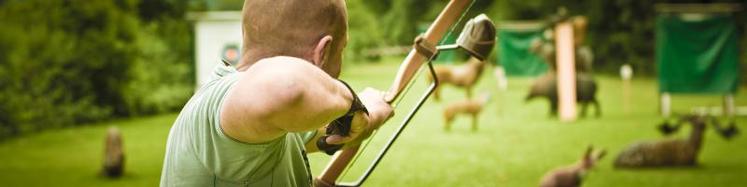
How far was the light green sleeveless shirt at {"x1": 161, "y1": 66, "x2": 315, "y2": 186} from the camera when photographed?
41 centimetres

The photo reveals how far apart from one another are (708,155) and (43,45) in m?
2.61

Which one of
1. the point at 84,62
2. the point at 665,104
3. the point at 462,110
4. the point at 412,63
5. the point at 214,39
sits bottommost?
the point at 665,104

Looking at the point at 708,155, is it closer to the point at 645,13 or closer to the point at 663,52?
the point at 663,52

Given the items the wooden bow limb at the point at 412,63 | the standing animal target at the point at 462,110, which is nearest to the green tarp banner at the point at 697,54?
the standing animal target at the point at 462,110

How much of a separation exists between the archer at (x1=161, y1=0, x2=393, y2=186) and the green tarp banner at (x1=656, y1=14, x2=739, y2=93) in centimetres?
350

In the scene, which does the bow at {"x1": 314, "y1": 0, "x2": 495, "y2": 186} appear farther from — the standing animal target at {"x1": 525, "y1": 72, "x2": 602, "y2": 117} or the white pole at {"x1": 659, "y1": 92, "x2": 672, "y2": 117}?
the white pole at {"x1": 659, "y1": 92, "x2": 672, "y2": 117}

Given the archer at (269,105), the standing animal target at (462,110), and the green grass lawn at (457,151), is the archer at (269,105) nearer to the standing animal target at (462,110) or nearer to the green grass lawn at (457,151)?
the green grass lawn at (457,151)

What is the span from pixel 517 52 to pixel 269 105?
15.7 feet

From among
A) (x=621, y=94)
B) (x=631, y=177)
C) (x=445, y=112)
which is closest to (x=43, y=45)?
(x=445, y=112)

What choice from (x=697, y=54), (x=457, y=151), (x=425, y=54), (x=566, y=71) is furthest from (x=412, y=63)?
(x=697, y=54)

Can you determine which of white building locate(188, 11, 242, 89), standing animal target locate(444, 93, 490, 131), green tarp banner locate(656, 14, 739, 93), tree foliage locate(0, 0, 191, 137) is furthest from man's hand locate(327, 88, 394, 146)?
green tarp banner locate(656, 14, 739, 93)

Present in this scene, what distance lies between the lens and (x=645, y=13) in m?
6.69

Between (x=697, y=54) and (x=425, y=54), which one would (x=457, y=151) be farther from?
(x=697, y=54)

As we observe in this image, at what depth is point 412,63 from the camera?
0.65 metres
